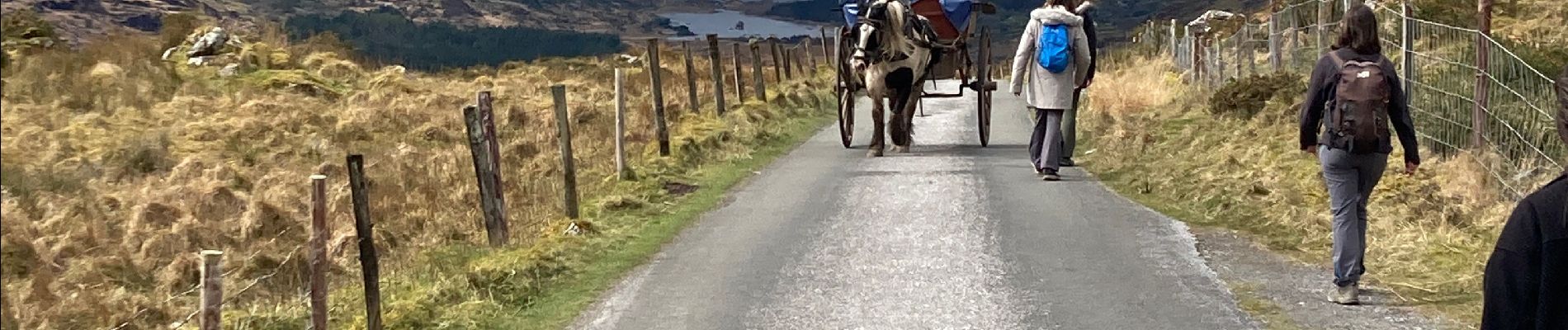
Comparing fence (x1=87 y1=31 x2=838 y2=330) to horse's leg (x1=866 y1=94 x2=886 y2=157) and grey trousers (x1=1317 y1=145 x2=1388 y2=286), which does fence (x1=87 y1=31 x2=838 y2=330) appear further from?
grey trousers (x1=1317 y1=145 x2=1388 y2=286)

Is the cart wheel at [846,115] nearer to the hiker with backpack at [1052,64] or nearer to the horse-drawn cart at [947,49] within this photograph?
the horse-drawn cart at [947,49]

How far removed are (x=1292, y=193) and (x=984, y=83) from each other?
5813 millimetres

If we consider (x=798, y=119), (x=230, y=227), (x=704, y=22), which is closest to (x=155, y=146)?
(x=230, y=227)

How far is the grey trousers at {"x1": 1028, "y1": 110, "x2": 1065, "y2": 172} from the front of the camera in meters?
12.7

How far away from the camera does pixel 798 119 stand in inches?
852

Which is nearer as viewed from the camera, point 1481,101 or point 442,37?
point 1481,101

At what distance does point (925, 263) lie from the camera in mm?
8906

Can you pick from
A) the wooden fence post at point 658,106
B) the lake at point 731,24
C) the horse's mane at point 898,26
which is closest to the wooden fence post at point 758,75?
the wooden fence post at point 658,106

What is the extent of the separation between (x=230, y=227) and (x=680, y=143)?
15.5 feet

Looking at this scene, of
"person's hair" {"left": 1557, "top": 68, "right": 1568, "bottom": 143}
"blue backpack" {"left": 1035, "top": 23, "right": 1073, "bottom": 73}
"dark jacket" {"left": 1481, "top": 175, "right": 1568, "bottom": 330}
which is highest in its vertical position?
"person's hair" {"left": 1557, "top": 68, "right": 1568, "bottom": 143}

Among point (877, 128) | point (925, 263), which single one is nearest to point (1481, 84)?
point (925, 263)

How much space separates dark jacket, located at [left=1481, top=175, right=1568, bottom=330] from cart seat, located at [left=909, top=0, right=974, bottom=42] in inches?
493

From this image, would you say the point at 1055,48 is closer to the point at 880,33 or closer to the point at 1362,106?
the point at 880,33

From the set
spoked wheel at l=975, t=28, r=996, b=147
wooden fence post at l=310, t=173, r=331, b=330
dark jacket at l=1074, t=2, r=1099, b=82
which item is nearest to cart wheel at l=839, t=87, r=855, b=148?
spoked wheel at l=975, t=28, r=996, b=147
